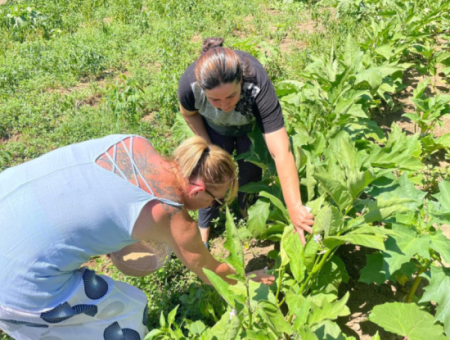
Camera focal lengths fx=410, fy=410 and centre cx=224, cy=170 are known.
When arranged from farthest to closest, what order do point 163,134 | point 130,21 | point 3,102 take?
1. point 130,21
2. point 3,102
3. point 163,134

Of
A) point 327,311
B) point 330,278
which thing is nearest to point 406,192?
point 330,278

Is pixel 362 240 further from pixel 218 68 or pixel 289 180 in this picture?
pixel 218 68

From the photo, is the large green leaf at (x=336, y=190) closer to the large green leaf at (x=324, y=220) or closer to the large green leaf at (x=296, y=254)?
the large green leaf at (x=324, y=220)

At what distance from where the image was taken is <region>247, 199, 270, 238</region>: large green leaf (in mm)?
2305

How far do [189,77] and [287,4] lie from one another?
5497mm

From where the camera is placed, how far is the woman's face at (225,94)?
2.10m

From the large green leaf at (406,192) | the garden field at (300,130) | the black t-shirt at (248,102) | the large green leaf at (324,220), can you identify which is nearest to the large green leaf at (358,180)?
the garden field at (300,130)

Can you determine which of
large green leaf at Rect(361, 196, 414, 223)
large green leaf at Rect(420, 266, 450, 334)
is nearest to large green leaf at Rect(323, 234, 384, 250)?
large green leaf at Rect(361, 196, 414, 223)

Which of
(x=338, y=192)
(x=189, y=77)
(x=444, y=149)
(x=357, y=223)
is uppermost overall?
(x=189, y=77)

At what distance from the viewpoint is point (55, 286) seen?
1.81 metres

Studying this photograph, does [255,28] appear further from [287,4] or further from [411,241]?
[411,241]

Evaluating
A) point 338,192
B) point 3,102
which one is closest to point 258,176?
point 338,192

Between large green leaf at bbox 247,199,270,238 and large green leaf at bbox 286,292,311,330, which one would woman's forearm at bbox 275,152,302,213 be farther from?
large green leaf at bbox 286,292,311,330

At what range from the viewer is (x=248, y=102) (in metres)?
2.37
